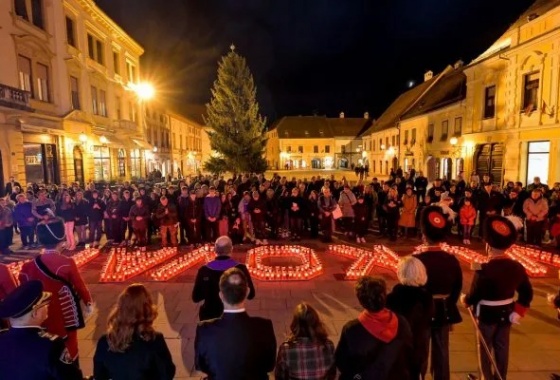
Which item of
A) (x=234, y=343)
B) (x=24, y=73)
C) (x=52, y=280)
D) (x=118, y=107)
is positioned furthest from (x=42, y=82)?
(x=234, y=343)

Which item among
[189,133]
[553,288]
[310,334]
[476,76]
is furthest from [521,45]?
[189,133]

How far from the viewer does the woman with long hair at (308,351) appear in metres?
2.87

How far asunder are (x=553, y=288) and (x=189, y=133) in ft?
193

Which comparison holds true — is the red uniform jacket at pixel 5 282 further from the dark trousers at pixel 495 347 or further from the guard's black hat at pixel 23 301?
the dark trousers at pixel 495 347

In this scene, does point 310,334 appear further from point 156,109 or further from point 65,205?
point 156,109

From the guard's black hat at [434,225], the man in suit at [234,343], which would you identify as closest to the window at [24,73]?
the man in suit at [234,343]

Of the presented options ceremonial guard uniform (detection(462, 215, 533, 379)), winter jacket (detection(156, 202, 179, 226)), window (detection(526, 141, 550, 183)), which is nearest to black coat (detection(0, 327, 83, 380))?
ceremonial guard uniform (detection(462, 215, 533, 379))

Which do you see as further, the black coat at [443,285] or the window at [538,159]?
the window at [538,159]

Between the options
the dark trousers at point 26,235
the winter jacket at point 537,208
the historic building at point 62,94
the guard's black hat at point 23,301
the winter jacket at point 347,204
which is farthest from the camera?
the historic building at point 62,94

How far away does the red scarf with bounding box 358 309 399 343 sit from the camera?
295cm

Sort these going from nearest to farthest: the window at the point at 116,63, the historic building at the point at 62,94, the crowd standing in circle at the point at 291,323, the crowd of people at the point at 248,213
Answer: the crowd standing in circle at the point at 291,323 < the crowd of people at the point at 248,213 < the historic building at the point at 62,94 < the window at the point at 116,63

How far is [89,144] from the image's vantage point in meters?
25.0

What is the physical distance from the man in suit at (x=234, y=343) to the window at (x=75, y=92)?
2484 cm

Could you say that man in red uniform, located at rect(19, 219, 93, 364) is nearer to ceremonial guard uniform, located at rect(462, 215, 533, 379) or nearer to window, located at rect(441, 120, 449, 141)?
ceremonial guard uniform, located at rect(462, 215, 533, 379)
